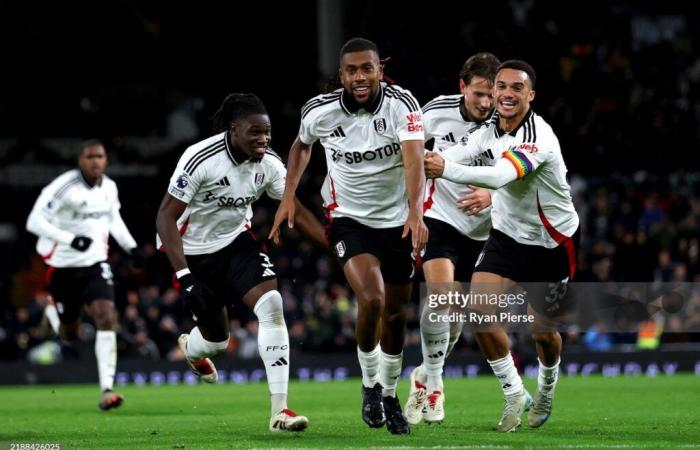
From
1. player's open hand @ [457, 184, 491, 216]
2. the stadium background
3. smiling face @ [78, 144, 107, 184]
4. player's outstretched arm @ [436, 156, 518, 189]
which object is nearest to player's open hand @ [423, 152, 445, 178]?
player's outstretched arm @ [436, 156, 518, 189]

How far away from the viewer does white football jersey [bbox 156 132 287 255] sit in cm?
936

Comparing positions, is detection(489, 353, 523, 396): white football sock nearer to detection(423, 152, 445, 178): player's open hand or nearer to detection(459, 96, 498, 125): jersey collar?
detection(423, 152, 445, 178): player's open hand

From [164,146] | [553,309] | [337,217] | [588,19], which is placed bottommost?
[553,309]

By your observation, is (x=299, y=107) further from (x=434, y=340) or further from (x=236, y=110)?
(x=236, y=110)

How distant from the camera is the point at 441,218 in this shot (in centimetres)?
1068

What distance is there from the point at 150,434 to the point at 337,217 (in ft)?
6.96

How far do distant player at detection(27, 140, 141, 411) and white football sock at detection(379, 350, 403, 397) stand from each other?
4794 mm

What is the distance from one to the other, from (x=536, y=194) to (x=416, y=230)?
1063mm

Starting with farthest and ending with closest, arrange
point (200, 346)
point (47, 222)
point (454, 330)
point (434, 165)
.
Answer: point (47, 222)
point (454, 330)
point (200, 346)
point (434, 165)

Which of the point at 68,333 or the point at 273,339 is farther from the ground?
the point at 273,339

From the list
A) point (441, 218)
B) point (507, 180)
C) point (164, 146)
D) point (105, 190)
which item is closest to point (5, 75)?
point (164, 146)

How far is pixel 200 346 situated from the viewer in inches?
414

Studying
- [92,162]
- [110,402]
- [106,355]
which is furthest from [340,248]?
[92,162]

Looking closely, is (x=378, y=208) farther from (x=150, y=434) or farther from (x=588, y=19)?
(x=588, y=19)
